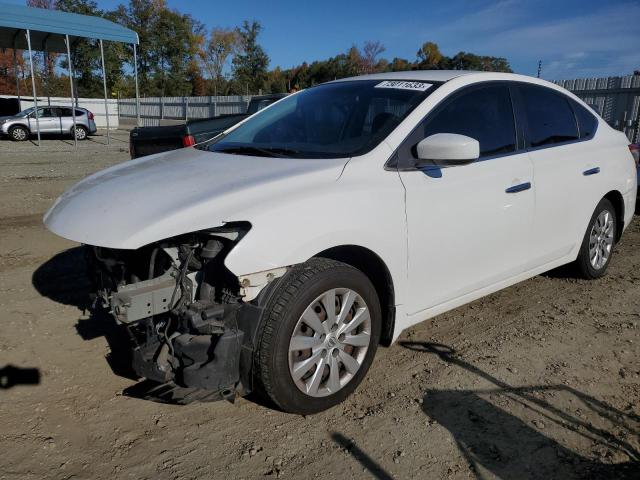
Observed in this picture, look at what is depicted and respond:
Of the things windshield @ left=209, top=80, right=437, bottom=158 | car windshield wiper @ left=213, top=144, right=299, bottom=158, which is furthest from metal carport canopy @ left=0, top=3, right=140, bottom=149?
car windshield wiper @ left=213, top=144, right=299, bottom=158

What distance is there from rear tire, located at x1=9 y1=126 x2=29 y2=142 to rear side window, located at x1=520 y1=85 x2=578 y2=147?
76.6 feet

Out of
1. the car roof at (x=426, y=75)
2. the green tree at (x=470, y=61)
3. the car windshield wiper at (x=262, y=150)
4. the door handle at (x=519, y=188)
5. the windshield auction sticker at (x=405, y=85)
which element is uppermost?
the green tree at (x=470, y=61)

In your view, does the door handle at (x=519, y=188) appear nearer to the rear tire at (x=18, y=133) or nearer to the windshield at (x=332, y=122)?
the windshield at (x=332, y=122)

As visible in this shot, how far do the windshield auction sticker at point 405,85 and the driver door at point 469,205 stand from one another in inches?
7.5

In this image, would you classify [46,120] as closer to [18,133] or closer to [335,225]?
[18,133]

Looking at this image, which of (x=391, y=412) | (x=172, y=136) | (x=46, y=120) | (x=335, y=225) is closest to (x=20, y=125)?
(x=46, y=120)

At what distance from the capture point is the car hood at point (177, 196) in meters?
2.53

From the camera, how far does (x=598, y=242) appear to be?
16.0 feet

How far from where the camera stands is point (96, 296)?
3.10 metres

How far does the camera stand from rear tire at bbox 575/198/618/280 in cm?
469

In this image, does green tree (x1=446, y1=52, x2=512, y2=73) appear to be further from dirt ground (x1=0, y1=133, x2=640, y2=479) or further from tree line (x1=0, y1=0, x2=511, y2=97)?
dirt ground (x1=0, y1=133, x2=640, y2=479)

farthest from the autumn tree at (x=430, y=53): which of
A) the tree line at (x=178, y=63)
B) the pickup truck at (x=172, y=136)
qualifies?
the pickup truck at (x=172, y=136)

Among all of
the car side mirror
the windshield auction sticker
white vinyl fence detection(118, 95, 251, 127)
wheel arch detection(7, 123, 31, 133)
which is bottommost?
wheel arch detection(7, 123, 31, 133)

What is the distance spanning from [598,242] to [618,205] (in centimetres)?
45
